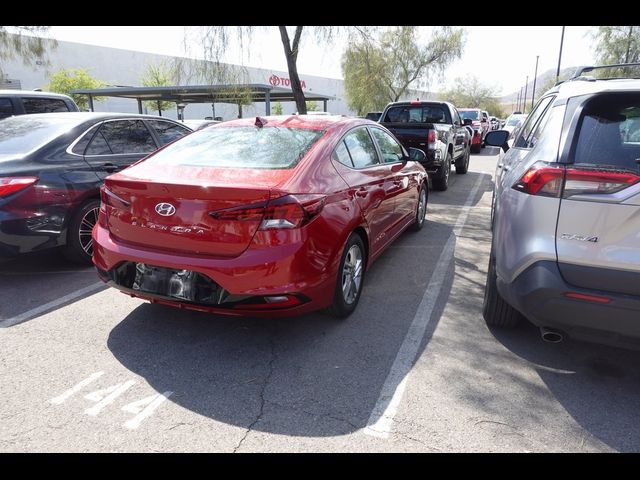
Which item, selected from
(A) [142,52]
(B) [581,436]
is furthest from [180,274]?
(A) [142,52]

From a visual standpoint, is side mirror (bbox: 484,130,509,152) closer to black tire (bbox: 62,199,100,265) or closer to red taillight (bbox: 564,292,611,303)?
red taillight (bbox: 564,292,611,303)

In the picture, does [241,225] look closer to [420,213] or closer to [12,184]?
[12,184]

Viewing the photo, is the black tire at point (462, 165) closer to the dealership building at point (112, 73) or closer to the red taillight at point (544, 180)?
the red taillight at point (544, 180)

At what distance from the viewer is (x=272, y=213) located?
286cm

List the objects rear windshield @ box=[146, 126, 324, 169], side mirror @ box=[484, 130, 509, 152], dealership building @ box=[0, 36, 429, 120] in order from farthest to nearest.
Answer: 1. dealership building @ box=[0, 36, 429, 120]
2. side mirror @ box=[484, 130, 509, 152]
3. rear windshield @ box=[146, 126, 324, 169]

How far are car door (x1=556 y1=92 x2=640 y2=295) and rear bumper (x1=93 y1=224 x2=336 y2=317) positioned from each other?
152cm

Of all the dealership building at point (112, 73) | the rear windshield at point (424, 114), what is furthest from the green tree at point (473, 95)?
the rear windshield at point (424, 114)

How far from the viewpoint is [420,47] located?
30406mm

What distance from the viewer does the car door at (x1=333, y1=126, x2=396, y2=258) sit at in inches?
148

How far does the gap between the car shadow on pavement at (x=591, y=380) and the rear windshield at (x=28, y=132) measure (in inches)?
185

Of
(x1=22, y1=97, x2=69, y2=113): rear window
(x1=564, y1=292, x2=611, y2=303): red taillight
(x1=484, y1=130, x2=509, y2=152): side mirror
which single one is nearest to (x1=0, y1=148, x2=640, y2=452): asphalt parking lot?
(x1=564, y1=292, x2=611, y2=303): red taillight

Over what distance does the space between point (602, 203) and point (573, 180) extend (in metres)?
0.19

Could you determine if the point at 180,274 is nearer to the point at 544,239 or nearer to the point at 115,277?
the point at 115,277

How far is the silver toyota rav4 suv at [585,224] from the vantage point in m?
2.39
